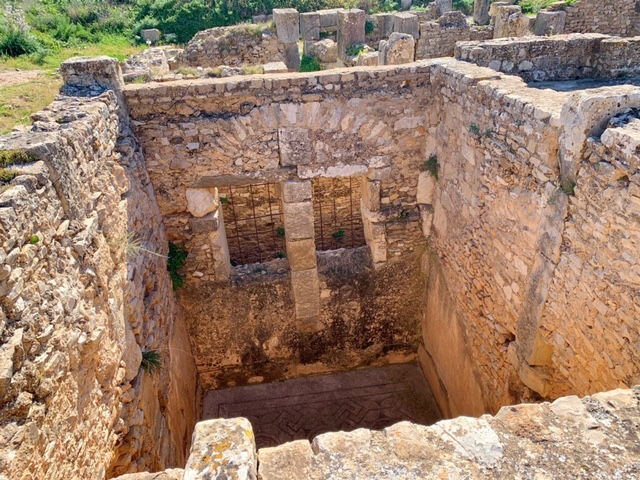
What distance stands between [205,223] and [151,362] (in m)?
1.87

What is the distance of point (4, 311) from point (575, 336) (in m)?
3.91

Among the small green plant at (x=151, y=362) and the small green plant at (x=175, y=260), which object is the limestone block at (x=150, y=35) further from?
the small green plant at (x=151, y=362)

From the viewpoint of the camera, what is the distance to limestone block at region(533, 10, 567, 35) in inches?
438

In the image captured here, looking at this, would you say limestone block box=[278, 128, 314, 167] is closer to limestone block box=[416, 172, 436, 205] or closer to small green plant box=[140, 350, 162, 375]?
limestone block box=[416, 172, 436, 205]

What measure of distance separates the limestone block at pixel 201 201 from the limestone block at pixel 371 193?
1.85 metres

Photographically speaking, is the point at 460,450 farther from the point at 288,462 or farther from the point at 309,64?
the point at 309,64

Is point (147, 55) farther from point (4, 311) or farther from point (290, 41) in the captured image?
point (4, 311)

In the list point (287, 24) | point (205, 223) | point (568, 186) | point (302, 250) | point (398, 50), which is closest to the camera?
point (568, 186)

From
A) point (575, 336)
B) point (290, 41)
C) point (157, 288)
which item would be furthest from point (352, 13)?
point (575, 336)

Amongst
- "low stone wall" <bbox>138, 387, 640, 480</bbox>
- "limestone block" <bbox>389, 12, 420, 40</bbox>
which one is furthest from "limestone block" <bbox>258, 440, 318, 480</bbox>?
"limestone block" <bbox>389, 12, 420, 40</bbox>

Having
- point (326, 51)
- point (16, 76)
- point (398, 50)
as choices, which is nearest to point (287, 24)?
point (326, 51)

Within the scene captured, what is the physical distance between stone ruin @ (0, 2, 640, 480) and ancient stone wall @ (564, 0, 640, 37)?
6280 mm

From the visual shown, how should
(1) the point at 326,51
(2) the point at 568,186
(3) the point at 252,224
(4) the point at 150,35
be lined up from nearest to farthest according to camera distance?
(2) the point at 568,186, (3) the point at 252,224, (1) the point at 326,51, (4) the point at 150,35

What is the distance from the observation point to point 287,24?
10172mm
